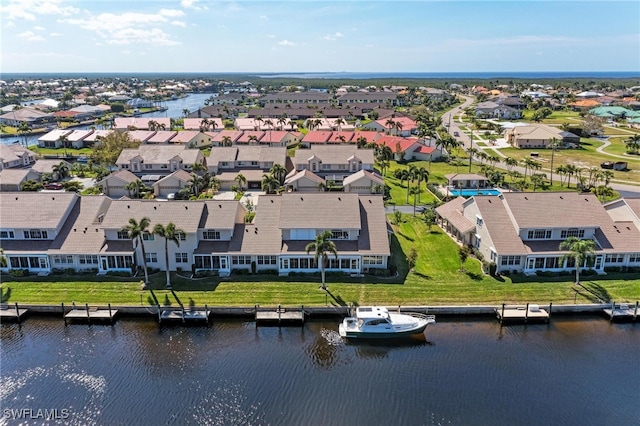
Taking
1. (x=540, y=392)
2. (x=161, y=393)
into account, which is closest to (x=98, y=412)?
(x=161, y=393)

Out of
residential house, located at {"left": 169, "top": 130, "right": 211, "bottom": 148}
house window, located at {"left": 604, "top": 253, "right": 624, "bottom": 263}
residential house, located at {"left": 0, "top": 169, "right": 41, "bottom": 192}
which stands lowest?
house window, located at {"left": 604, "top": 253, "right": 624, "bottom": 263}

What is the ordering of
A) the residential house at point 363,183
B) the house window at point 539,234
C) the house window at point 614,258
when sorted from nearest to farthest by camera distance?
the house window at point 614,258 → the house window at point 539,234 → the residential house at point 363,183

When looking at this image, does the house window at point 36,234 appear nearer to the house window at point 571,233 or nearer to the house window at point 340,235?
the house window at point 340,235

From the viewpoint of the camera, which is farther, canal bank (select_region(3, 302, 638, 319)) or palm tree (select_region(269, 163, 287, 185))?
palm tree (select_region(269, 163, 287, 185))

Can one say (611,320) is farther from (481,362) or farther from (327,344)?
(327,344)

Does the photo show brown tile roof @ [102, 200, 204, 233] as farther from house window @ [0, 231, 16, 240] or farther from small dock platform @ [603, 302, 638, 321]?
small dock platform @ [603, 302, 638, 321]

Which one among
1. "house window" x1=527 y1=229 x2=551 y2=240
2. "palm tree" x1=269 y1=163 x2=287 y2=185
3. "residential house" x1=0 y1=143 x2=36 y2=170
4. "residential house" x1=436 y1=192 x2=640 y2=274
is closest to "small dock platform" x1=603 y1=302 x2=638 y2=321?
"residential house" x1=436 y1=192 x2=640 y2=274

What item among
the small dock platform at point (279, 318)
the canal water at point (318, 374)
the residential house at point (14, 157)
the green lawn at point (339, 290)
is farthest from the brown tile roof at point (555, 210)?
the residential house at point (14, 157)
